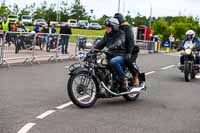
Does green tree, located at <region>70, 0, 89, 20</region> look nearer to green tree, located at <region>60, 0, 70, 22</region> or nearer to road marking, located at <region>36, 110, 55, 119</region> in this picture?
green tree, located at <region>60, 0, 70, 22</region>

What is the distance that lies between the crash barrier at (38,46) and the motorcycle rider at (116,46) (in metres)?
7.79

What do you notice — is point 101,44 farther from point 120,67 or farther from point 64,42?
point 64,42

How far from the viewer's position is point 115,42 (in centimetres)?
990

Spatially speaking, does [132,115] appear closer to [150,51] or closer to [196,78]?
[196,78]

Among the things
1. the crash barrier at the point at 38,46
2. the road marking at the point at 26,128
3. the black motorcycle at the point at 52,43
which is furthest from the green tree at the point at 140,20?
the road marking at the point at 26,128

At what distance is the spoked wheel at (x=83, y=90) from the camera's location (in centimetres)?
908

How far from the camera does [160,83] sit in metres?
14.6

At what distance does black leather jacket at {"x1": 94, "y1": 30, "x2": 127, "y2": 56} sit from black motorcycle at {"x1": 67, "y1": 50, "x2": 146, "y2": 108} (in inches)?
7.0

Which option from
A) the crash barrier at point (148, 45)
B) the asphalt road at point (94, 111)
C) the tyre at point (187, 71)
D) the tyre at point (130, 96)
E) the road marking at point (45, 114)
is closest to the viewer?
the asphalt road at point (94, 111)

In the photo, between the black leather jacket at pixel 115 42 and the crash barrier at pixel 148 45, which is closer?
the black leather jacket at pixel 115 42

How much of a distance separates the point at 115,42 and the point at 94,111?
1.65 meters

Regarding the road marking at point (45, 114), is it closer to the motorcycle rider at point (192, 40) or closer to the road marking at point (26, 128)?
the road marking at point (26, 128)

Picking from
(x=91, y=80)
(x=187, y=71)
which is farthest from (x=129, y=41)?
(x=187, y=71)

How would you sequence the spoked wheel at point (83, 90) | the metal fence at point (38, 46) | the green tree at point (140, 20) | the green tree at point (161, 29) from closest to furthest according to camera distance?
the spoked wheel at point (83, 90) → the metal fence at point (38, 46) → the green tree at point (161, 29) → the green tree at point (140, 20)
